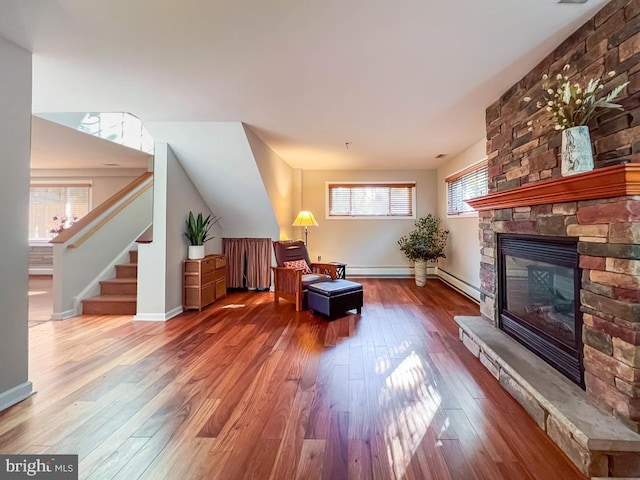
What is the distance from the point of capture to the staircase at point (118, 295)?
404 centimetres

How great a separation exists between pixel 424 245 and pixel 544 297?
3725mm

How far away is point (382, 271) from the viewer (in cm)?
674

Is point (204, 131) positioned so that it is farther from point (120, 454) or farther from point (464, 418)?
point (464, 418)

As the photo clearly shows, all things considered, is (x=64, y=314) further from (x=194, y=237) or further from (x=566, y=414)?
(x=566, y=414)

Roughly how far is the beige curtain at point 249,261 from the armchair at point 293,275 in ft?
2.58

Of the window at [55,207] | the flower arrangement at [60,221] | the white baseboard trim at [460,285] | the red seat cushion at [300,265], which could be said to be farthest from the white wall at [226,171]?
the flower arrangement at [60,221]

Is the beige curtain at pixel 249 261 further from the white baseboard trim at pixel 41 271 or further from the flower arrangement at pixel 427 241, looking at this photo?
the white baseboard trim at pixel 41 271

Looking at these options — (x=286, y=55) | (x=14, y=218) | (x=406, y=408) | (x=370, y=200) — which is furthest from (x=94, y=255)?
(x=370, y=200)

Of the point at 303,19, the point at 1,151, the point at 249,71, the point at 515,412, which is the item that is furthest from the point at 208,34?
the point at 515,412

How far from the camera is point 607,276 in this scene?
1.55m

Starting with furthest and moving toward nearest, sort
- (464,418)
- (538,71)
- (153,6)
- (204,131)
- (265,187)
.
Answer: (265,187) → (204,131) → (538,71) → (464,418) → (153,6)

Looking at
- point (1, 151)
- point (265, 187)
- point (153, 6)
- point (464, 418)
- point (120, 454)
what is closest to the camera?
point (120, 454)

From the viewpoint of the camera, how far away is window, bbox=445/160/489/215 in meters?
4.45

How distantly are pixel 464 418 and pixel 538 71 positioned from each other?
2583mm
